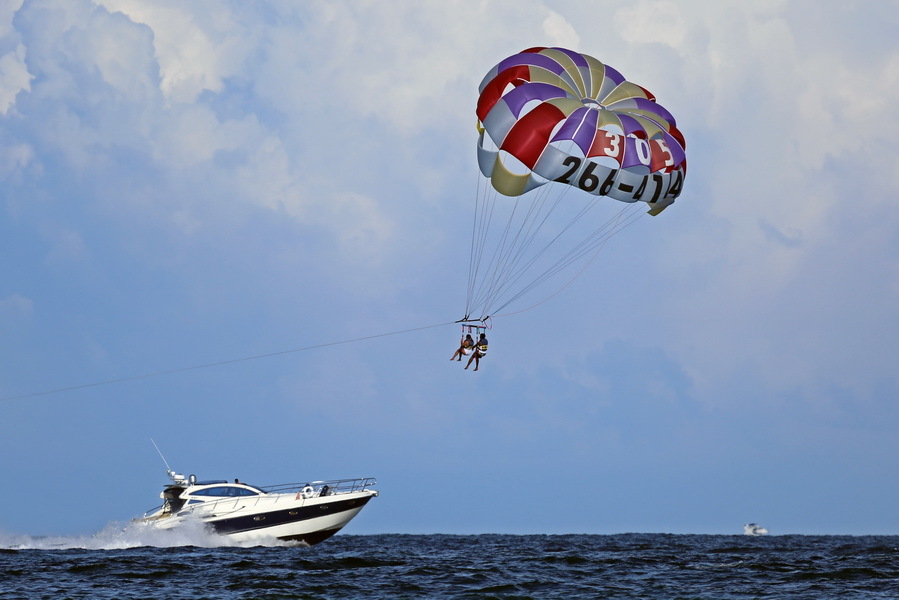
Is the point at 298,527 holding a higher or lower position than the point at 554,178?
lower

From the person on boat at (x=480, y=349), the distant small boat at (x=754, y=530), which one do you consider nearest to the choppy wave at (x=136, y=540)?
the person on boat at (x=480, y=349)

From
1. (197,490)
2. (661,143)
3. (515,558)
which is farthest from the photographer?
(197,490)

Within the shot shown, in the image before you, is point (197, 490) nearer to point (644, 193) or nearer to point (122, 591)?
point (122, 591)

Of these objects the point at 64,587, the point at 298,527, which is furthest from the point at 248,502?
the point at 64,587

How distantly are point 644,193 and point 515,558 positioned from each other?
1346cm

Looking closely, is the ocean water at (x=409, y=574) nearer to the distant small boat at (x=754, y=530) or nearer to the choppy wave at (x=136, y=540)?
the choppy wave at (x=136, y=540)

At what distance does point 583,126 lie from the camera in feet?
77.5

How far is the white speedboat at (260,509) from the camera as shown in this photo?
32.8 metres

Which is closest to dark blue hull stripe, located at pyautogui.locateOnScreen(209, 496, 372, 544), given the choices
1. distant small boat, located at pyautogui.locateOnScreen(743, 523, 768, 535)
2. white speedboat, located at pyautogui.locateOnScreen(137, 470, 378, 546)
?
white speedboat, located at pyautogui.locateOnScreen(137, 470, 378, 546)

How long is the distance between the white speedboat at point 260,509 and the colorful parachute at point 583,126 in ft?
48.9

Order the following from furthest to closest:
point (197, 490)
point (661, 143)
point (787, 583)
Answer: point (197, 490)
point (661, 143)
point (787, 583)

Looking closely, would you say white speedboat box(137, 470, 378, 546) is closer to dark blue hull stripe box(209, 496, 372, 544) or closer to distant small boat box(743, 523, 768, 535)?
dark blue hull stripe box(209, 496, 372, 544)

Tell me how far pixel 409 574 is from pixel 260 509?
9.82 meters

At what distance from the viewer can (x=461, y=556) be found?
33469 mm
